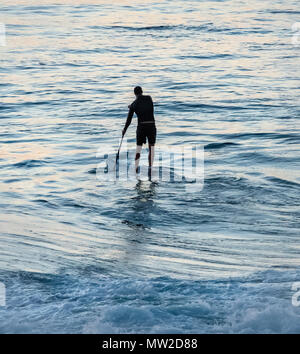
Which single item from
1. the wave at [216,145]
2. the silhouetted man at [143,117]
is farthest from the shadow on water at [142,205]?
the wave at [216,145]

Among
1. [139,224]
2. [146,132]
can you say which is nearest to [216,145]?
[146,132]

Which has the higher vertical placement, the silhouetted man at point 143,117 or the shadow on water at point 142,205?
the silhouetted man at point 143,117

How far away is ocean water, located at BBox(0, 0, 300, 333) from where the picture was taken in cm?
880

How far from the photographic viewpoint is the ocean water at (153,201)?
880 centimetres

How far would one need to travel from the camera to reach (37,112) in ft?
73.7

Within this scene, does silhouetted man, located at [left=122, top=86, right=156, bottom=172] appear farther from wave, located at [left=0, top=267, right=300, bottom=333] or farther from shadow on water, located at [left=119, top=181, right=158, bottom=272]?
wave, located at [left=0, top=267, right=300, bottom=333]

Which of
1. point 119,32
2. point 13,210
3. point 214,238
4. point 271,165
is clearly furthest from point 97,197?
point 119,32

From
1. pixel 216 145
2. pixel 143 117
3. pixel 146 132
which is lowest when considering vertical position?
pixel 216 145

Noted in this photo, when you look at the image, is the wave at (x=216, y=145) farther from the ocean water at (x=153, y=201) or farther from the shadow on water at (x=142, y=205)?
the shadow on water at (x=142, y=205)

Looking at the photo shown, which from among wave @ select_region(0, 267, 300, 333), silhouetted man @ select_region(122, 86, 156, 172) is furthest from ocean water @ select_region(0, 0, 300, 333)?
silhouetted man @ select_region(122, 86, 156, 172)

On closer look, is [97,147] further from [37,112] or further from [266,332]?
[266,332]

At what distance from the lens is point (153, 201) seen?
1298 cm

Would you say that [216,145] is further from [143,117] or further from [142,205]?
[142,205]

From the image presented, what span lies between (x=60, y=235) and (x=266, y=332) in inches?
173
